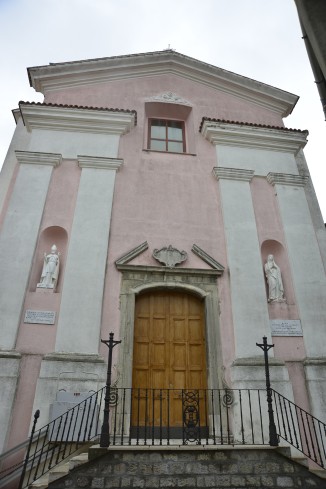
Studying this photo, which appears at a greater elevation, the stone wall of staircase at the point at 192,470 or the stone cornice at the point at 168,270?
the stone cornice at the point at 168,270

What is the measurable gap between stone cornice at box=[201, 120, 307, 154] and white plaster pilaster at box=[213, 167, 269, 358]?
3.84ft

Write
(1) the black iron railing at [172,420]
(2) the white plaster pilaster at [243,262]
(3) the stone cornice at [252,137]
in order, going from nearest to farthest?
(1) the black iron railing at [172,420]
(2) the white plaster pilaster at [243,262]
(3) the stone cornice at [252,137]

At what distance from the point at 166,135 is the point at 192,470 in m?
9.24

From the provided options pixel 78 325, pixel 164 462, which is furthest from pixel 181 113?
pixel 164 462

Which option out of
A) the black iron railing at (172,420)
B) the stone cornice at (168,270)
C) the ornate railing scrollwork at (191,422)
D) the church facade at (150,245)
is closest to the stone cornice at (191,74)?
the church facade at (150,245)

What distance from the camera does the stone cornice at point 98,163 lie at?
1030 cm

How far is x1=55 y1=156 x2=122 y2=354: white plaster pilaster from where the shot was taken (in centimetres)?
802

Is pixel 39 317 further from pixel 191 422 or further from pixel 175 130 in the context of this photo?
pixel 175 130

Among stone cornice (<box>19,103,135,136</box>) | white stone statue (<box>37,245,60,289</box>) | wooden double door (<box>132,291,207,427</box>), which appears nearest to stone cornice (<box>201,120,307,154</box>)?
stone cornice (<box>19,103,135,136</box>)

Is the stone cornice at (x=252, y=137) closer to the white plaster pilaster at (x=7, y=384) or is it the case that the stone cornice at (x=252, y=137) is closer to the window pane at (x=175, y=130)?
the window pane at (x=175, y=130)

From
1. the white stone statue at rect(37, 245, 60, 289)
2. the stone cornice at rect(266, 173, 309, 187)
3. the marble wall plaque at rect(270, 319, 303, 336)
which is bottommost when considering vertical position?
the marble wall plaque at rect(270, 319, 303, 336)

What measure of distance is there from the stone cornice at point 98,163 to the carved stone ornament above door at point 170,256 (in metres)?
2.69

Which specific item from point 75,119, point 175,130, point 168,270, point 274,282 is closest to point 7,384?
point 168,270

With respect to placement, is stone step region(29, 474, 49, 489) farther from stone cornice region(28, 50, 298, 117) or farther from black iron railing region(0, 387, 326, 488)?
stone cornice region(28, 50, 298, 117)
